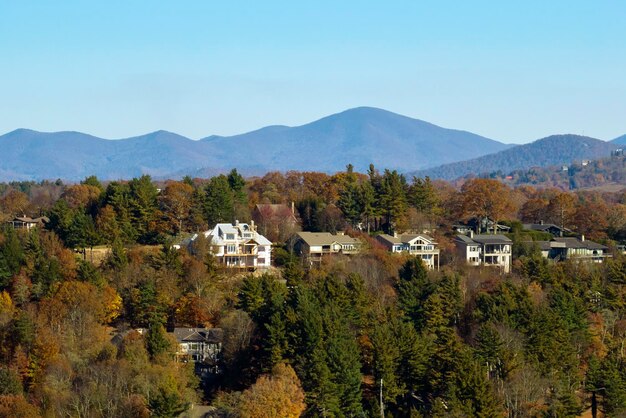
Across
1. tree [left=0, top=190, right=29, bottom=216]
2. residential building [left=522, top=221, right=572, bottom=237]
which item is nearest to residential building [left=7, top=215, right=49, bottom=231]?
tree [left=0, top=190, right=29, bottom=216]

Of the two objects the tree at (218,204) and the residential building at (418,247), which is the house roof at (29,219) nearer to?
the tree at (218,204)

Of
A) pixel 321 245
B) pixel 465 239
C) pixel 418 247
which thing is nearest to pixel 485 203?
pixel 465 239

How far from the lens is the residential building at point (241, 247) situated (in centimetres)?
4831

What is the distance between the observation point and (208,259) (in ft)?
146

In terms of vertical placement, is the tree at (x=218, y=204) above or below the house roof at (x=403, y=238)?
above

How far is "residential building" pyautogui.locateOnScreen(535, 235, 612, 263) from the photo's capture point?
5325 centimetres

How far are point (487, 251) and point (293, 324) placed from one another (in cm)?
1991

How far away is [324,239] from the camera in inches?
1978

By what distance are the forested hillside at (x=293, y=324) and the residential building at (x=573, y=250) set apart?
57.6 inches

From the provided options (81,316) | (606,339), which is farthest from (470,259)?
(81,316)

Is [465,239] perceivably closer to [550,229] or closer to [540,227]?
[540,227]

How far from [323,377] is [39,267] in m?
17.3

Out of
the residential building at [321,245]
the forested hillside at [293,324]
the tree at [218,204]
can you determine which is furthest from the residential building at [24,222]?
the residential building at [321,245]

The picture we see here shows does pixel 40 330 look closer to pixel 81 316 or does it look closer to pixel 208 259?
pixel 81 316
